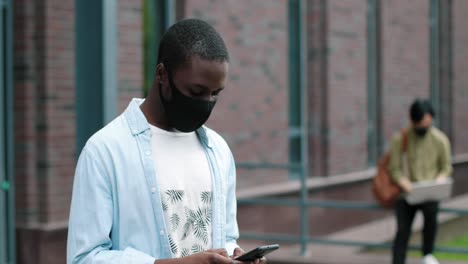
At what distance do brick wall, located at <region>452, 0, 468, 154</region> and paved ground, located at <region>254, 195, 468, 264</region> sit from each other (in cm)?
596

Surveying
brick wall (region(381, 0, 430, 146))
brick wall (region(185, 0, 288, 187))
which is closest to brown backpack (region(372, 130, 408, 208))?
brick wall (region(185, 0, 288, 187))

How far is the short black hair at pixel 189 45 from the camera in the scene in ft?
8.23

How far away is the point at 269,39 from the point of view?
1158cm

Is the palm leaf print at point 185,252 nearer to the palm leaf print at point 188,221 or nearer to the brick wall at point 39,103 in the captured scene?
the palm leaf print at point 188,221

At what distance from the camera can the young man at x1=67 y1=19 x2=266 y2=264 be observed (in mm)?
2480

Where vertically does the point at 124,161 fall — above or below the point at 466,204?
above

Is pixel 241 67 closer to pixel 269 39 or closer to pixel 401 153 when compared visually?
pixel 269 39

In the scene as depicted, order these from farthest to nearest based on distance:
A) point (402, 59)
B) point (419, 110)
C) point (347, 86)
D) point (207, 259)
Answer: point (402, 59)
point (347, 86)
point (419, 110)
point (207, 259)

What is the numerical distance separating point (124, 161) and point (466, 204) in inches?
584

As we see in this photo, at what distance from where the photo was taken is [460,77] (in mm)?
20047

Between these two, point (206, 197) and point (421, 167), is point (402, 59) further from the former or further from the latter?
point (206, 197)

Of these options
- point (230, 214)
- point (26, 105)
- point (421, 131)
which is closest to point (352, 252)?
point (421, 131)

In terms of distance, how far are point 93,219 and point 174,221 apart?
23 centimetres

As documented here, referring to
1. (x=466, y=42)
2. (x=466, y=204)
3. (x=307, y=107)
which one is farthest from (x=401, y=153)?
(x=466, y=42)
